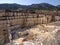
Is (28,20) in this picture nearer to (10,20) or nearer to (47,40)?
(10,20)

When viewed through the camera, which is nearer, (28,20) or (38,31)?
(38,31)

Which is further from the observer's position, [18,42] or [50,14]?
[50,14]

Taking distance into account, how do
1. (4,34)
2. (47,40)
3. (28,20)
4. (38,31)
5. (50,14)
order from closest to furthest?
(47,40), (38,31), (4,34), (28,20), (50,14)

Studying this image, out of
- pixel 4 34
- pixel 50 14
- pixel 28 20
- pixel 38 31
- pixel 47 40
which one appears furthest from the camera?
pixel 50 14

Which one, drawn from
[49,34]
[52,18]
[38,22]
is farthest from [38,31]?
[52,18]

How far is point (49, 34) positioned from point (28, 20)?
157cm

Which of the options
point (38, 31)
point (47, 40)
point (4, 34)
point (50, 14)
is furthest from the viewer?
point (50, 14)

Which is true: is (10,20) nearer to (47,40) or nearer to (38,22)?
(38,22)

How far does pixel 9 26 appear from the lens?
5.04m

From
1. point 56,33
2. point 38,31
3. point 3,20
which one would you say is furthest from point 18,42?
point 3,20

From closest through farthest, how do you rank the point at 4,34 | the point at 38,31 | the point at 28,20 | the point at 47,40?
1. the point at 47,40
2. the point at 38,31
3. the point at 4,34
4. the point at 28,20

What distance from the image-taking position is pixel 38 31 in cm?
430

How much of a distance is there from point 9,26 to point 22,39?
1194mm

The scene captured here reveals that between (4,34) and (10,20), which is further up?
(10,20)
